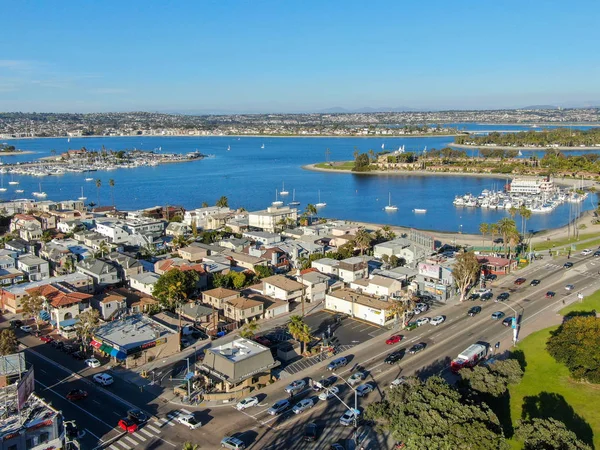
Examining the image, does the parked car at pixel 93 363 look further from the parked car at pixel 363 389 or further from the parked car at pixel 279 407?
the parked car at pixel 363 389

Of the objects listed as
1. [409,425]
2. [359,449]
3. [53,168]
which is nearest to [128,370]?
[359,449]

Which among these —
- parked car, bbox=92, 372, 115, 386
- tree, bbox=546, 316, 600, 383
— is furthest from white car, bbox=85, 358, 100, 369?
tree, bbox=546, 316, 600, 383

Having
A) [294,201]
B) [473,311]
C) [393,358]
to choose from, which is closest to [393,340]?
[393,358]

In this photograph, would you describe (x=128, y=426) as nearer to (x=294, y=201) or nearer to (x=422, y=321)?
(x=422, y=321)

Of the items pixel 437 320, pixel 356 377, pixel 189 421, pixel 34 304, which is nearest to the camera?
pixel 189 421

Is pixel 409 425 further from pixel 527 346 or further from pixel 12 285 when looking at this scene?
pixel 12 285

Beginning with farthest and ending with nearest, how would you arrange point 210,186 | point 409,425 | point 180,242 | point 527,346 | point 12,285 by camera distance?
point 210,186, point 180,242, point 12,285, point 527,346, point 409,425
